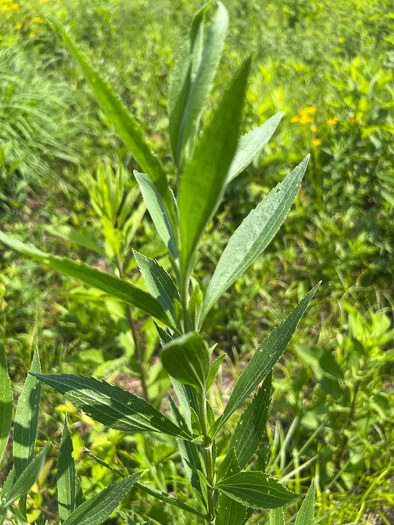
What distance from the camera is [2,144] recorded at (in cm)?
301

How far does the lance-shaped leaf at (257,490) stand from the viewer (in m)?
0.60

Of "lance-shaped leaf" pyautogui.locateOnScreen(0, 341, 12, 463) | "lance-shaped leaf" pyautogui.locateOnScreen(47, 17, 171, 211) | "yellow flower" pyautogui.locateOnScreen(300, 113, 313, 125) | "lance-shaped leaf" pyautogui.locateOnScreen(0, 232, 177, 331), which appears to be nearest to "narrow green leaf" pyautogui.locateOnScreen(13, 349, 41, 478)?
"lance-shaped leaf" pyautogui.locateOnScreen(0, 341, 12, 463)

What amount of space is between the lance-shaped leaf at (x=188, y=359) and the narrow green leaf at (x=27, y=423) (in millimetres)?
337

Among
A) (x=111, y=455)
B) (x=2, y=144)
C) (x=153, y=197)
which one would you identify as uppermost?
(x=2, y=144)

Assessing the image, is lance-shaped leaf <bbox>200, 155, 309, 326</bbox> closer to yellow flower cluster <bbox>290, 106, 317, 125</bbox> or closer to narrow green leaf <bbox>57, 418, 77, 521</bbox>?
narrow green leaf <bbox>57, 418, 77, 521</bbox>

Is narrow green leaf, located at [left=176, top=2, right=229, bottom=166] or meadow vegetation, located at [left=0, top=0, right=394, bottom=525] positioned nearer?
narrow green leaf, located at [left=176, top=2, right=229, bottom=166]

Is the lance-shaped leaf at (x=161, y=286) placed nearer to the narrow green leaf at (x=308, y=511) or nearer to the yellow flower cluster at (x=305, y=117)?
the narrow green leaf at (x=308, y=511)

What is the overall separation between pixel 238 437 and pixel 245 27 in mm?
5024

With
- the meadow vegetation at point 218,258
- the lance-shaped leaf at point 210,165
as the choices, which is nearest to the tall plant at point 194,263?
the lance-shaped leaf at point 210,165

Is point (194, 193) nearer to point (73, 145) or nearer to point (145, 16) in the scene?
point (73, 145)

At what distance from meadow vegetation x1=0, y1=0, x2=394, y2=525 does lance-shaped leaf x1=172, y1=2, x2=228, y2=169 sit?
50 cm

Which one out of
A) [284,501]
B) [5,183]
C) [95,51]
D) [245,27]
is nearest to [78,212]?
[5,183]

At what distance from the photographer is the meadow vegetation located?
63.5 inches

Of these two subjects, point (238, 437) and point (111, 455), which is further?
point (111, 455)
